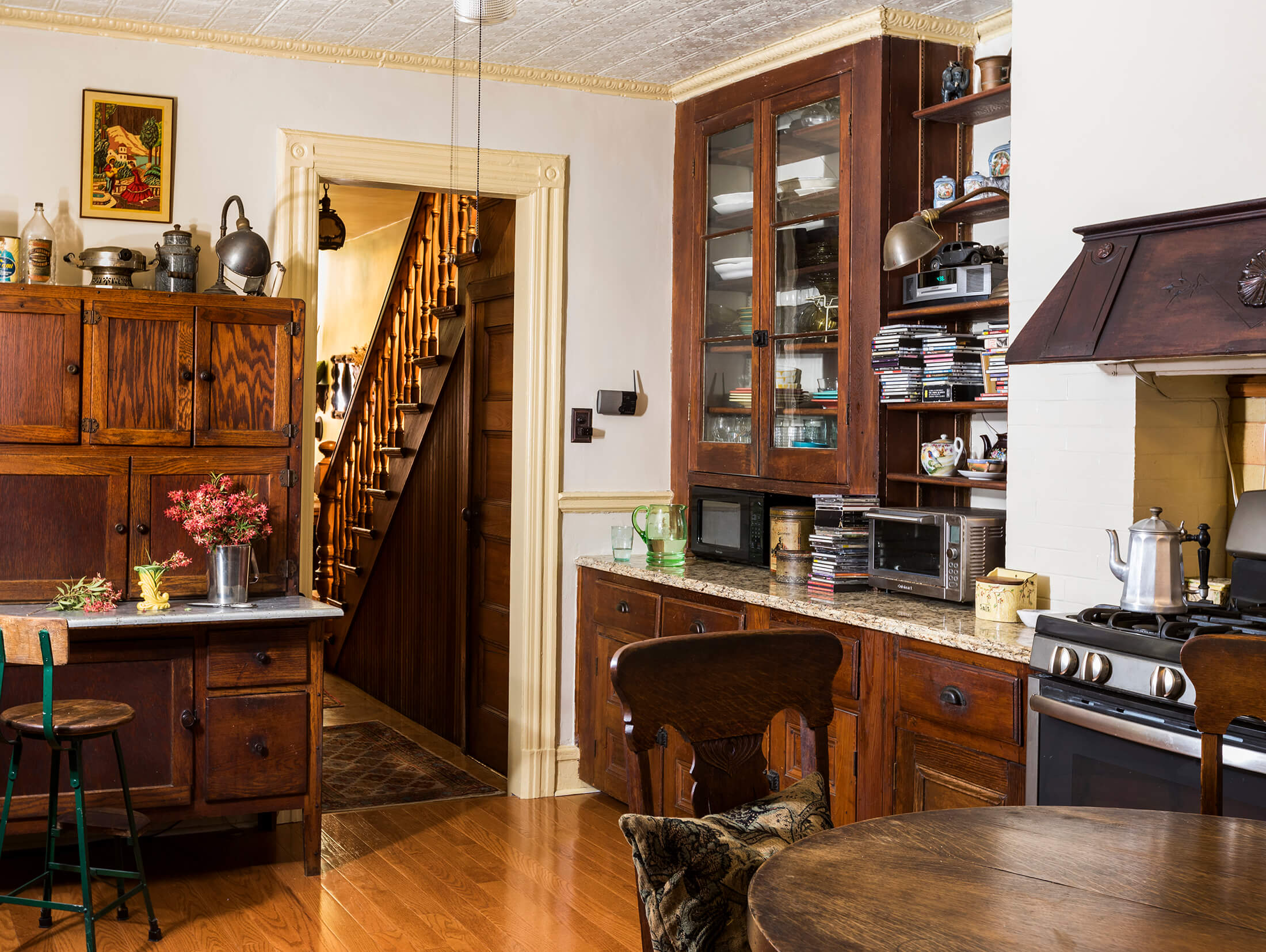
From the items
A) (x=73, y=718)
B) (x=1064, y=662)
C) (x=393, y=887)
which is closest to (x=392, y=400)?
(x=393, y=887)

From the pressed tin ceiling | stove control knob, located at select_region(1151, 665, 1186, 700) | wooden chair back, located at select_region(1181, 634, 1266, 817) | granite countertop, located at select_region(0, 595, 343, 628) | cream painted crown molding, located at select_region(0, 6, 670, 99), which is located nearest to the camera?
wooden chair back, located at select_region(1181, 634, 1266, 817)

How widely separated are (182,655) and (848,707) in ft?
6.64

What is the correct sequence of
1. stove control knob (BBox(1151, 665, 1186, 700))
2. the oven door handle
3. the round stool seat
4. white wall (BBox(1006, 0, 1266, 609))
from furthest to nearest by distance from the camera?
the round stool seat → white wall (BBox(1006, 0, 1266, 609)) → stove control knob (BBox(1151, 665, 1186, 700)) → the oven door handle

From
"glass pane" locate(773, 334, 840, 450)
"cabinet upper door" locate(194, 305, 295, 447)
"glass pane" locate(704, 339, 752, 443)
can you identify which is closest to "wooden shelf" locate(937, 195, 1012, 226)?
"glass pane" locate(773, 334, 840, 450)

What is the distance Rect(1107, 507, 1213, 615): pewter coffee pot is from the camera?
2.77 meters

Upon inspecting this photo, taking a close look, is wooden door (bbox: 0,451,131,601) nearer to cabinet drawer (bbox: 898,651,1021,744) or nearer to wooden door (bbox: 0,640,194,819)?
wooden door (bbox: 0,640,194,819)

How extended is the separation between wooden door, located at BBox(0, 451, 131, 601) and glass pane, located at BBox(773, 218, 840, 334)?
226 centimetres

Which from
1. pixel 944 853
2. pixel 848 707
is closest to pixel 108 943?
pixel 848 707

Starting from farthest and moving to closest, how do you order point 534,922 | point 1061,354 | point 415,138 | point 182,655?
point 415,138, point 182,655, point 534,922, point 1061,354

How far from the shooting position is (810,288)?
13.9 feet

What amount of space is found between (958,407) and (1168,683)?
1.37m

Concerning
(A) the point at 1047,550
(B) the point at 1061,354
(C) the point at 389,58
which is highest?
(C) the point at 389,58

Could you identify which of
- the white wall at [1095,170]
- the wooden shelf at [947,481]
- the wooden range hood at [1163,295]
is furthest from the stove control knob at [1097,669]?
the wooden shelf at [947,481]

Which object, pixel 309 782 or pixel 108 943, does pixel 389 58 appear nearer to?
pixel 309 782
